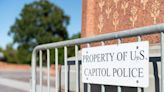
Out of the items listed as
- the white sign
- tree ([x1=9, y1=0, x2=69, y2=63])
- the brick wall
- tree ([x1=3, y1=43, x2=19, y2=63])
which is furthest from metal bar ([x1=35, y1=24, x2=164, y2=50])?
→ tree ([x1=3, y1=43, x2=19, y2=63])

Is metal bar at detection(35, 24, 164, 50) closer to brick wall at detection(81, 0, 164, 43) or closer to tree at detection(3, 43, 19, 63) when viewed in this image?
brick wall at detection(81, 0, 164, 43)

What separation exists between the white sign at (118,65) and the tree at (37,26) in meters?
54.2

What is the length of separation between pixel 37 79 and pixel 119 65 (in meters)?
1.75

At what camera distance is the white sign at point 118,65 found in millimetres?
2672

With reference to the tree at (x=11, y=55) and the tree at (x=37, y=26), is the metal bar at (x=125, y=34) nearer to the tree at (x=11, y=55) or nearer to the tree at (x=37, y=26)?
the tree at (x=37, y=26)

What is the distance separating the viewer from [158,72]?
8.91ft

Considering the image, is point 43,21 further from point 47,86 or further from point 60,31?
point 47,86

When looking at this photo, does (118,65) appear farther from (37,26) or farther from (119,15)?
(37,26)

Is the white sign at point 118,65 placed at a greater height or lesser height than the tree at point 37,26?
lesser

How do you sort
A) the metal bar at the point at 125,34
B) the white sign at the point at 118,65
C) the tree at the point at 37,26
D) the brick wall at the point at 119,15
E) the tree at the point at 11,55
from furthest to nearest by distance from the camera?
the tree at the point at 11,55 → the tree at the point at 37,26 → the brick wall at the point at 119,15 → the white sign at the point at 118,65 → the metal bar at the point at 125,34

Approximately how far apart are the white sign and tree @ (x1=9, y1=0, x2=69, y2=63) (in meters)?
54.2

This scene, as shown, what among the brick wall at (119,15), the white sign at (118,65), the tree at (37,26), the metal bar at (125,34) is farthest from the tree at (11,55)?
the white sign at (118,65)

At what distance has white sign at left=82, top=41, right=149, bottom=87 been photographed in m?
2.67

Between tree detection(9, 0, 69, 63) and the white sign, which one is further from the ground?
tree detection(9, 0, 69, 63)
